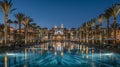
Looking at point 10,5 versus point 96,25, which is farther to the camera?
point 96,25

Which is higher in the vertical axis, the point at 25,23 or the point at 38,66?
the point at 25,23

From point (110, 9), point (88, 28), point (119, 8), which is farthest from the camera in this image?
point (88, 28)

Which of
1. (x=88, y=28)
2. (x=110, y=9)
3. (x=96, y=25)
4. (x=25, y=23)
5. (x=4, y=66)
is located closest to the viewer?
(x=4, y=66)

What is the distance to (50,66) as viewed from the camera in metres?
19.1

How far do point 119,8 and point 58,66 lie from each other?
39.9 metres

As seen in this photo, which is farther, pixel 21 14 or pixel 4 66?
pixel 21 14

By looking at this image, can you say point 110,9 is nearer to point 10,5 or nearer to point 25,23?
point 10,5

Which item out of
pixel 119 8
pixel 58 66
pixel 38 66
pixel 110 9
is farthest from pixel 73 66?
pixel 110 9

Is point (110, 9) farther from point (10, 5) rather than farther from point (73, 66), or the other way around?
point (73, 66)

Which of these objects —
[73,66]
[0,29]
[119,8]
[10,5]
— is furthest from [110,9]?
[73,66]

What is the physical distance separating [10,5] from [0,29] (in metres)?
36.6

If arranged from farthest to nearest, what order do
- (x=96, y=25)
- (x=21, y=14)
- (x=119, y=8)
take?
(x=96, y=25)
(x=21, y=14)
(x=119, y=8)

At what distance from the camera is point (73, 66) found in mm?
18828

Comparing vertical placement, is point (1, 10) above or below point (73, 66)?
above
